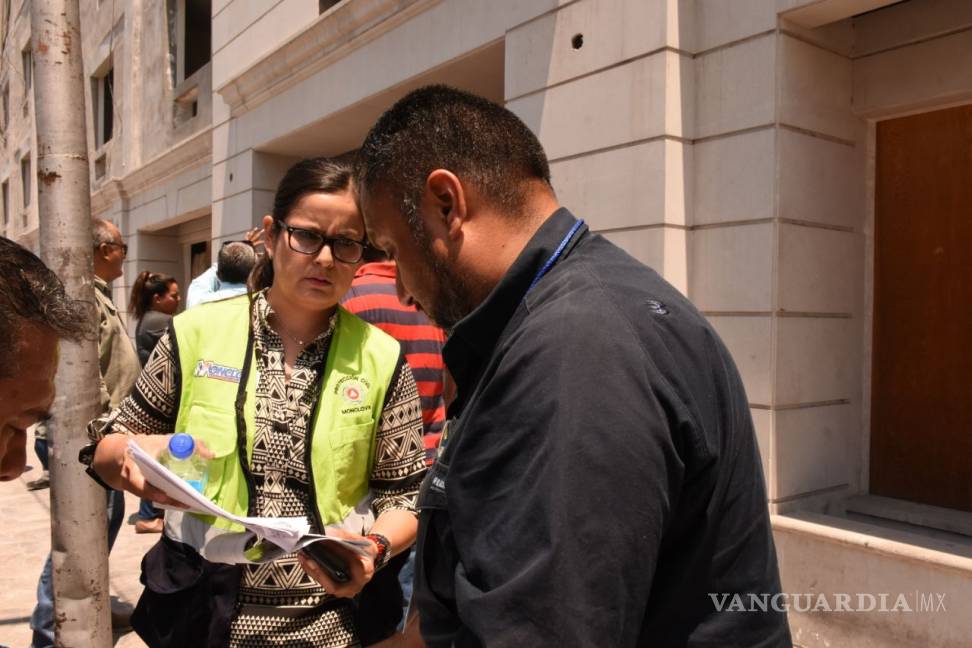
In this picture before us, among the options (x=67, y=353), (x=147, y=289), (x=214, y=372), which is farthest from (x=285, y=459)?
(x=147, y=289)

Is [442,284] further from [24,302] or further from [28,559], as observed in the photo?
[28,559]

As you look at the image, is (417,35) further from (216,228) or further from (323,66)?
(216,228)

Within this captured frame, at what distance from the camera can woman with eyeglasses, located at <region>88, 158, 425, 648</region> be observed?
204cm

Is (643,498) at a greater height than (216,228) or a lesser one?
lesser

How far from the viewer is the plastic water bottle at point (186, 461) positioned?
1.94m

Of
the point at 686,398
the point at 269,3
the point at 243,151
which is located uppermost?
the point at 269,3

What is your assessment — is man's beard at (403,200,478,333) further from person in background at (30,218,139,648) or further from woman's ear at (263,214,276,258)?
person in background at (30,218,139,648)

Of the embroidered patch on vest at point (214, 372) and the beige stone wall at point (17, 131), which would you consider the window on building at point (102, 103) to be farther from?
the embroidered patch on vest at point (214, 372)

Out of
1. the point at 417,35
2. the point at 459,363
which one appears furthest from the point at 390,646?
the point at 417,35

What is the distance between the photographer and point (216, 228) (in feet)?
35.9

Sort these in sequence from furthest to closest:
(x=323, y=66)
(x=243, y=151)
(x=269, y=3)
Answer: (x=243, y=151)
(x=269, y=3)
(x=323, y=66)

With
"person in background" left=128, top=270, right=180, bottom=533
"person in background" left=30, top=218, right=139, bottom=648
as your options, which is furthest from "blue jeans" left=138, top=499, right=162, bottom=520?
"person in background" left=128, top=270, right=180, bottom=533

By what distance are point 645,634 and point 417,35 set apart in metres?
6.68

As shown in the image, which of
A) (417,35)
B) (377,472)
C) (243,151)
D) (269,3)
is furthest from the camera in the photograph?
(243,151)
